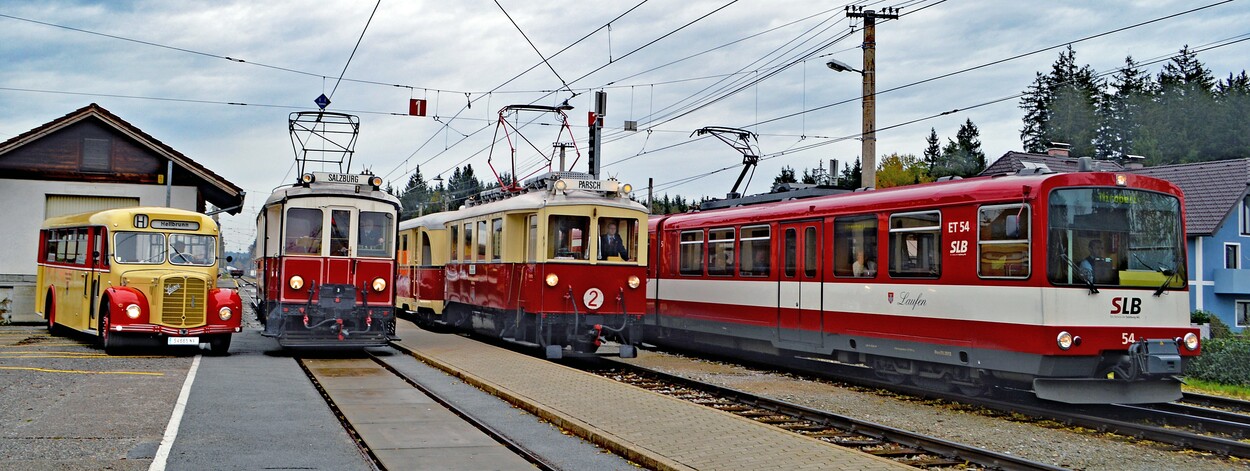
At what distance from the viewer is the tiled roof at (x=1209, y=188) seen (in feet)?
131

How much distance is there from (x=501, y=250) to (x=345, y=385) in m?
5.37

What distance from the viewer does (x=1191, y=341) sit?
40.8 ft

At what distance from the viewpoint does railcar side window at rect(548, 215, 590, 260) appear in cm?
1761

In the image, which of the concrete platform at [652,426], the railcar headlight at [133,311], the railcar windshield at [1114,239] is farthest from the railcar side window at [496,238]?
the railcar windshield at [1114,239]

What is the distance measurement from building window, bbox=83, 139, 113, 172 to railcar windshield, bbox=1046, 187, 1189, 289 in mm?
23602

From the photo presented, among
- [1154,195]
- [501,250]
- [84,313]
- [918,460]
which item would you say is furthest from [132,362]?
[1154,195]

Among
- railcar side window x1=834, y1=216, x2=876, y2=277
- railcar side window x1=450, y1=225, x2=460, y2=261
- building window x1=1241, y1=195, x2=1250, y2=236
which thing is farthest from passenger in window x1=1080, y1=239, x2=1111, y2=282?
building window x1=1241, y1=195, x2=1250, y2=236

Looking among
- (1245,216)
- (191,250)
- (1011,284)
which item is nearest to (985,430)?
(1011,284)

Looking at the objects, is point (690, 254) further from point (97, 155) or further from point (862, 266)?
point (97, 155)

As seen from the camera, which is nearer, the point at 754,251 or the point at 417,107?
the point at 754,251

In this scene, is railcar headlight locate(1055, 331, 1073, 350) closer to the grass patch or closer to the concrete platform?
the concrete platform

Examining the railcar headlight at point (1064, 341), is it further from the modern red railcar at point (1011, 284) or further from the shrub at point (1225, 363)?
the shrub at point (1225, 363)

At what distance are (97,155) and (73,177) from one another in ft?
2.62

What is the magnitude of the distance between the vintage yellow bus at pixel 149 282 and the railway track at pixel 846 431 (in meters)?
7.71
